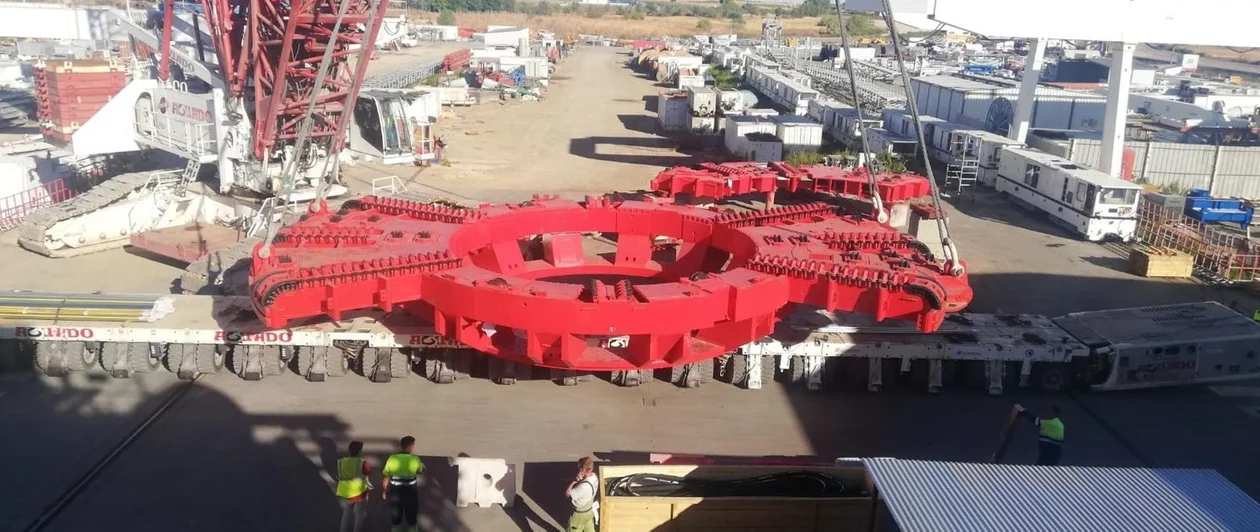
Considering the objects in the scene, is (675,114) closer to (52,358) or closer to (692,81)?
(692,81)

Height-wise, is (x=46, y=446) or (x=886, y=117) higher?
(x=886, y=117)

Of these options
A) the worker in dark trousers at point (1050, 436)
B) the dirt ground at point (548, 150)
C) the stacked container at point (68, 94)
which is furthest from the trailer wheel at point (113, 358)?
the stacked container at point (68, 94)

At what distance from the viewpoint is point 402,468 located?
9758 mm

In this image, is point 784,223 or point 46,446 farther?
point 784,223

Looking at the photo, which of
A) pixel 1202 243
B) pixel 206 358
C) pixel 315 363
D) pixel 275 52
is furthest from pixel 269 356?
pixel 1202 243

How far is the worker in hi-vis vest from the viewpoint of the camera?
9.63 m

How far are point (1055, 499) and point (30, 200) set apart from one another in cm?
2893

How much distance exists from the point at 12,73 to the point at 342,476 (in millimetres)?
47187

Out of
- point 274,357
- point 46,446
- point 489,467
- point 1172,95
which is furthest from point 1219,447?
point 1172,95

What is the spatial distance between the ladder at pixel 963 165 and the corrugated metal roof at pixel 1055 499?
82.9 ft

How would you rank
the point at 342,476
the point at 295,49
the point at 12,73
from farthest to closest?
the point at 12,73
the point at 295,49
the point at 342,476

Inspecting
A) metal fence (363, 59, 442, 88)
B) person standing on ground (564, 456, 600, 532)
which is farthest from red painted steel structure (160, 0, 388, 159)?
metal fence (363, 59, 442, 88)

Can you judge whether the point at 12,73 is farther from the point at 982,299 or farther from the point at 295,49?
the point at 982,299

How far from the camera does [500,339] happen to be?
1318 centimetres
